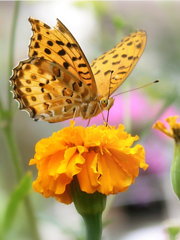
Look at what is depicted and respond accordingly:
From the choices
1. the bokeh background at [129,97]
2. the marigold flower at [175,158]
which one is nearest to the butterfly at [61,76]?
the marigold flower at [175,158]

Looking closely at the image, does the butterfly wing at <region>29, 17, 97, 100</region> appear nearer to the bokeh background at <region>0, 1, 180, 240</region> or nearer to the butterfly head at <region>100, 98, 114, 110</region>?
the butterfly head at <region>100, 98, 114, 110</region>

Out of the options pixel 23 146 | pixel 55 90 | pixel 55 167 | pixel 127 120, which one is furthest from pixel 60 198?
pixel 23 146

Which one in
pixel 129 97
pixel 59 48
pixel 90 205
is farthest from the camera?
pixel 129 97

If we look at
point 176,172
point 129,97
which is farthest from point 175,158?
point 129,97

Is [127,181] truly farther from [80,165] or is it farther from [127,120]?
[127,120]

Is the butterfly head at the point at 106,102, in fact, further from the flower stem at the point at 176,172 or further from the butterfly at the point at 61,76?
the flower stem at the point at 176,172

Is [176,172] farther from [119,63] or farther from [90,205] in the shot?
[119,63]

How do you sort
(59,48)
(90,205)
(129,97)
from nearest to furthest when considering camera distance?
(90,205) → (59,48) → (129,97)
